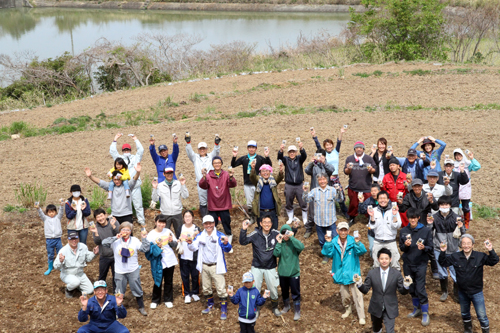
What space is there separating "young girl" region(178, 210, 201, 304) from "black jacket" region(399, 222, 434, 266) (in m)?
3.14

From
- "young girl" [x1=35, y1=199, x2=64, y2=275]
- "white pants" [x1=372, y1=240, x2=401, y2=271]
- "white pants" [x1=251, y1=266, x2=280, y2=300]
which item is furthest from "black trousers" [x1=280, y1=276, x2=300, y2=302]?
"young girl" [x1=35, y1=199, x2=64, y2=275]

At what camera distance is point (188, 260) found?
301 inches

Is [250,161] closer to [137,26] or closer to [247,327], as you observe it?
[247,327]

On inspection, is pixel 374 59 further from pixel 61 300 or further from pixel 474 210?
pixel 61 300

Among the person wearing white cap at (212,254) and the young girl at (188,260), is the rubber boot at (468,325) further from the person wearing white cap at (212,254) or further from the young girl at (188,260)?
the young girl at (188,260)

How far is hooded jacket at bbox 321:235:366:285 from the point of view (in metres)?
7.11

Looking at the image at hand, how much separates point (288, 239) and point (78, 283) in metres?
3.52

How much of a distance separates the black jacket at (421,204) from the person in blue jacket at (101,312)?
15.7 ft

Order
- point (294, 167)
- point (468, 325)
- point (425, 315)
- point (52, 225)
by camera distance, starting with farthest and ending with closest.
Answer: point (294, 167) → point (52, 225) → point (425, 315) → point (468, 325)

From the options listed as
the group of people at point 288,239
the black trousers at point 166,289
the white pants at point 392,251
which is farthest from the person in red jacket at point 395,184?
the black trousers at point 166,289

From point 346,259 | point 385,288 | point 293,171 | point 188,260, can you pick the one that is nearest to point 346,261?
point 346,259

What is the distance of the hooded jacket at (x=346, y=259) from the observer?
7.11 m

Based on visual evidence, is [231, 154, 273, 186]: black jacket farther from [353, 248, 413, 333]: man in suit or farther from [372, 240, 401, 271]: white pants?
[353, 248, 413, 333]: man in suit

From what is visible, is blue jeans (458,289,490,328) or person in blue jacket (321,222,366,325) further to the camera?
person in blue jacket (321,222,366,325)
